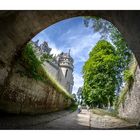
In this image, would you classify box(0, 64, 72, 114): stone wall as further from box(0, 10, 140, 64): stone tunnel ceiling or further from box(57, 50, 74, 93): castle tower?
box(57, 50, 74, 93): castle tower

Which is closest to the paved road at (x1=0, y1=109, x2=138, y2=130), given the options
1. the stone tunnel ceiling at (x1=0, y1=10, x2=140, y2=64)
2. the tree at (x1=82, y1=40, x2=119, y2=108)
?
the stone tunnel ceiling at (x1=0, y1=10, x2=140, y2=64)

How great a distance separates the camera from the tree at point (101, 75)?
96.9 feet

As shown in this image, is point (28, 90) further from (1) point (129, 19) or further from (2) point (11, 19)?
(1) point (129, 19)

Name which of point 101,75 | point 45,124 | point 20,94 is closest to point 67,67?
point 101,75

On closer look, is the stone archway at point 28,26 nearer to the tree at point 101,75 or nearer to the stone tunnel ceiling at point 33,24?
the stone tunnel ceiling at point 33,24

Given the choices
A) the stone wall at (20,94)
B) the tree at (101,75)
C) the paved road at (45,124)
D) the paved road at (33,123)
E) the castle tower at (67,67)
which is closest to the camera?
the paved road at (33,123)

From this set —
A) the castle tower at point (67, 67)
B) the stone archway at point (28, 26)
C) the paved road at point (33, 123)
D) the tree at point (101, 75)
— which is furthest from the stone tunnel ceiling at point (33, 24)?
the castle tower at point (67, 67)

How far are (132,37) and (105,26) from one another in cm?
998

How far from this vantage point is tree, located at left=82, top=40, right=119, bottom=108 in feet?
96.9

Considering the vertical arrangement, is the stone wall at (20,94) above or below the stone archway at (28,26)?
below

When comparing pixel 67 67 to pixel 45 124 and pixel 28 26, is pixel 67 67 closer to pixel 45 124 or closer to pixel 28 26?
pixel 45 124

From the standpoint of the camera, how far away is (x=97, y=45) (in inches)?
1412
